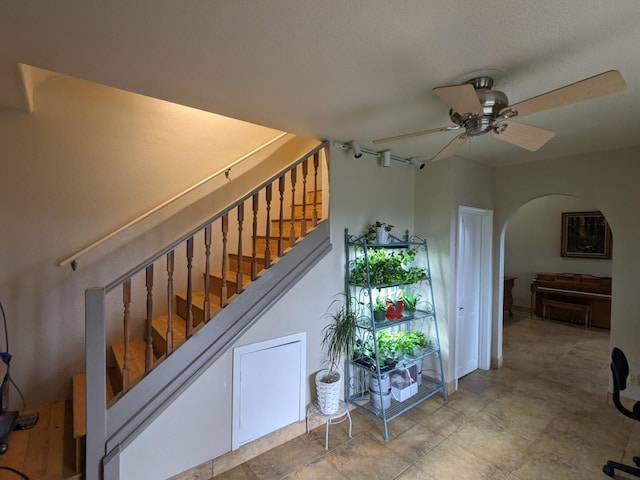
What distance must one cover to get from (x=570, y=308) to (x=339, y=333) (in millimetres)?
5377

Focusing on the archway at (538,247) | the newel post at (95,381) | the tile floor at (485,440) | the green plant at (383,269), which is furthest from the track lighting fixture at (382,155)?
the archway at (538,247)

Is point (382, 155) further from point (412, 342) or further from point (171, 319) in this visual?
point (171, 319)

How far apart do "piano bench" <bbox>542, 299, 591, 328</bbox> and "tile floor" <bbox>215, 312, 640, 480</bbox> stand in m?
2.35

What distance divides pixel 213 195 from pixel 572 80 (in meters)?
2.90

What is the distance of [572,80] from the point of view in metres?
1.69

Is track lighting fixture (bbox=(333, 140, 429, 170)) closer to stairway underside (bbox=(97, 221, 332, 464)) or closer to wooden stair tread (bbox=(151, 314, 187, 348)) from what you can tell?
stairway underside (bbox=(97, 221, 332, 464))

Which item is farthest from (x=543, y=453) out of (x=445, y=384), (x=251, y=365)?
(x=251, y=365)

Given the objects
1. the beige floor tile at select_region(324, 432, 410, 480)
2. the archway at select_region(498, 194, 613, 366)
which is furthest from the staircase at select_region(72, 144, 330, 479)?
the archway at select_region(498, 194, 613, 366)

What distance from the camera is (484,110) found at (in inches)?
Result: 61.7

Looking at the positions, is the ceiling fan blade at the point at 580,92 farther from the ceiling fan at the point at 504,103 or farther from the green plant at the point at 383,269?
the green plant at the point at 383,269

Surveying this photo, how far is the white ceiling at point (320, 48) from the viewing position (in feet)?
3.79

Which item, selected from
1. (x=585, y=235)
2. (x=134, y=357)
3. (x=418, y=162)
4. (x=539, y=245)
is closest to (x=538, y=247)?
(x=539, y=245)

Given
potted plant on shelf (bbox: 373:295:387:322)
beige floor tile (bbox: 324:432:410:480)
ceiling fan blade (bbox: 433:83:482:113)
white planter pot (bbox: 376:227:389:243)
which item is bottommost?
beige floor tile (bbox: 324:432:410:480)

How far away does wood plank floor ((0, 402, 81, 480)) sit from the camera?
1.72 metres
